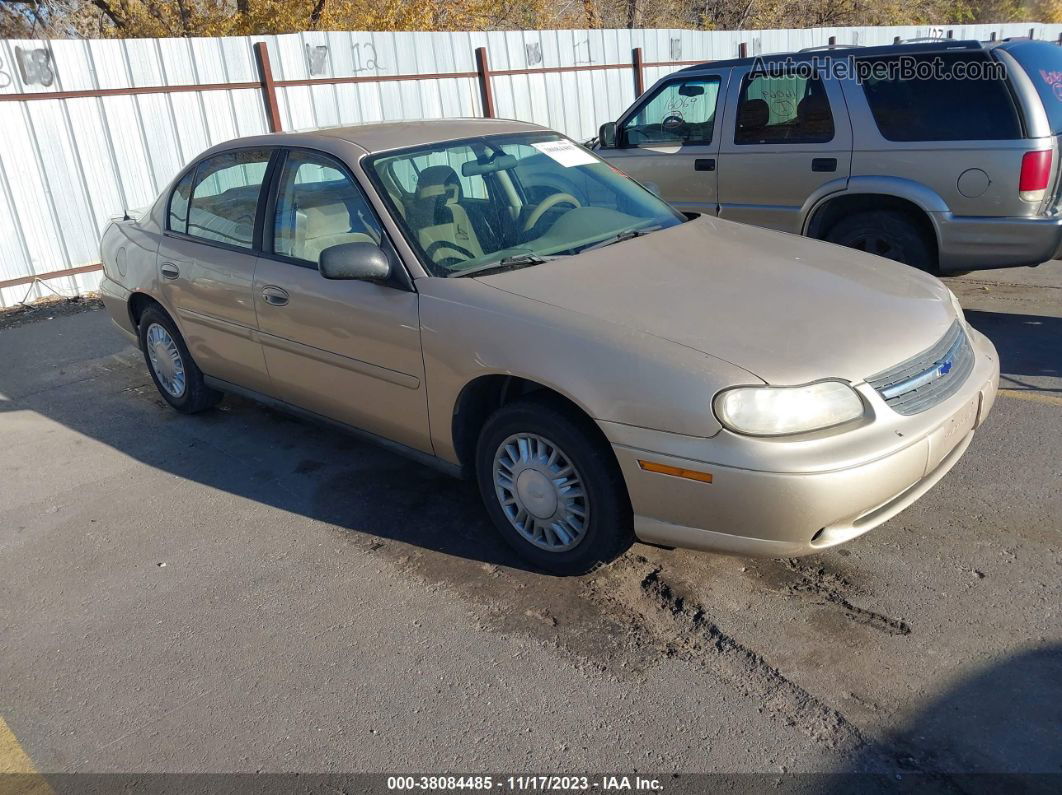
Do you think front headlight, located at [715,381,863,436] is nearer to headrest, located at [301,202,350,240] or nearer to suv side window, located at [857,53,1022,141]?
headrest, located at [301,202,350,240]

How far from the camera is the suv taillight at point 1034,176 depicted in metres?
5.62

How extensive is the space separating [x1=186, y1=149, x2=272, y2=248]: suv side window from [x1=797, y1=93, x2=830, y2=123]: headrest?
159 inches

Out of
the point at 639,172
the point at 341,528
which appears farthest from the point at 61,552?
the point at 639,172

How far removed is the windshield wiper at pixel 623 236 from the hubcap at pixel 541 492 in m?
0.99

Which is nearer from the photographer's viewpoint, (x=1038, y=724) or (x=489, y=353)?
(x=1038, y=724)

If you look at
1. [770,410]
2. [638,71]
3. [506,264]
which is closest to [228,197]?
[506,264]

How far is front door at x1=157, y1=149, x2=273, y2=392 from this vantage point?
4582 mm

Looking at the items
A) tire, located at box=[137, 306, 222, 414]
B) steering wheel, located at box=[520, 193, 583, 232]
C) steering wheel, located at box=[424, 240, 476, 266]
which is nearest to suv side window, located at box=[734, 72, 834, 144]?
steering wheel, located at box=[520, 193, 583, 232]

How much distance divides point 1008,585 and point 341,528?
2.77 metres

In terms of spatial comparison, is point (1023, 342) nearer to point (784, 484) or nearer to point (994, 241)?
point (994, 241)

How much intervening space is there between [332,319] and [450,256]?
65 cm

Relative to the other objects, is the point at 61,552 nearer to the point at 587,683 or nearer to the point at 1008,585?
the point at 587,683

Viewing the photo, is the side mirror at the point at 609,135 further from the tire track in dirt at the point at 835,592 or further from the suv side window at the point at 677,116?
the tire track in dirt at the point at 835,592

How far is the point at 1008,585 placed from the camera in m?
3.28
